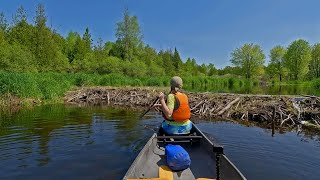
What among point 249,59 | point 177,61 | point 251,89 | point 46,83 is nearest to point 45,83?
point 46,83

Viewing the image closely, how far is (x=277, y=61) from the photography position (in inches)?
3302

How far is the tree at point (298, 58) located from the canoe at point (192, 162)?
76.8 m

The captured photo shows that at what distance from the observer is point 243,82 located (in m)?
65.6

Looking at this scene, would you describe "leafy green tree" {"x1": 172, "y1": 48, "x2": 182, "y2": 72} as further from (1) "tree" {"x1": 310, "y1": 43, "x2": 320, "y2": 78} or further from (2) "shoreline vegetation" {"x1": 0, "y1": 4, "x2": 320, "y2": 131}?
(1) "tree" {"x1": 310, "y1": 43, "x2": 320, "y2": 78}

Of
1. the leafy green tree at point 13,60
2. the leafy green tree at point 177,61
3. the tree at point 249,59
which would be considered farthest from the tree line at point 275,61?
the leafy green tree at point 13,60

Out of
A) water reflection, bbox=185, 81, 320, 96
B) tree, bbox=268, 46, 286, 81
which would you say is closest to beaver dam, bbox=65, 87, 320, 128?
water reflection, bbox=185, 81, 320, 96

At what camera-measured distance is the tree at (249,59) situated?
3273 inches

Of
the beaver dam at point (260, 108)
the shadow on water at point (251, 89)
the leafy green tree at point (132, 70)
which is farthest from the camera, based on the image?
the leafy green tree at point (132, 70)

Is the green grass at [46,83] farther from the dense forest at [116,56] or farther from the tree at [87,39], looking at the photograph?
the tree at [87,39]

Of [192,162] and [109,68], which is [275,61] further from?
[192,162]

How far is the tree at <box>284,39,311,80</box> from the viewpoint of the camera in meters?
75.6

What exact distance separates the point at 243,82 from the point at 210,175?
62.2 metres

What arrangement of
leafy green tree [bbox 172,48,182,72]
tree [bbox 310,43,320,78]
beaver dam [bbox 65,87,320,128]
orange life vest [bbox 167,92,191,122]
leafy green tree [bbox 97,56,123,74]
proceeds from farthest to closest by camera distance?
tree [bbox 310,43,320,78]
leafy green tree [bbox 172,48,182,72]
leafy green tree [bbox 97,56,123,74]
beaver dam [bbox 65,87,320,128]
orange life vest [bbox 167,92,191,122]

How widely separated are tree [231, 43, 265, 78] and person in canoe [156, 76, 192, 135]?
79.7 metres
